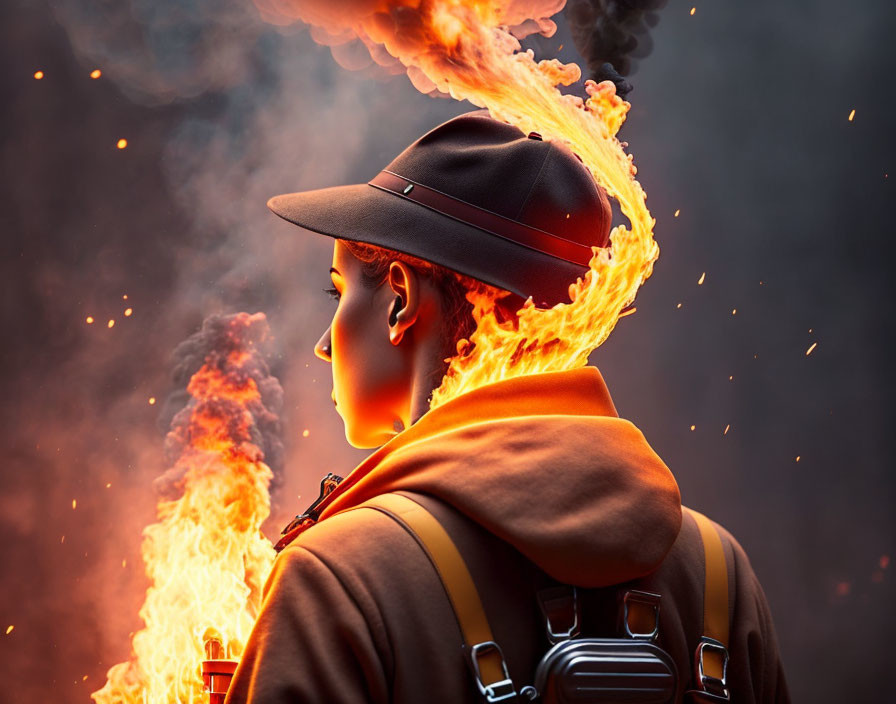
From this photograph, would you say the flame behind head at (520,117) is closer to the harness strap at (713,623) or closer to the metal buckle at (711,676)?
the harness strap at (713,623)

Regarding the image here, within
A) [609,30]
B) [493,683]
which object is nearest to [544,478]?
[493,683]

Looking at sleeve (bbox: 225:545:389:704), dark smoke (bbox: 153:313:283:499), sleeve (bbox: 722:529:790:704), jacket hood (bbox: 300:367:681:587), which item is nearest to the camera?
sleeve (bbox: 225:545:389:704)

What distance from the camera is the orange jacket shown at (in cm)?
85

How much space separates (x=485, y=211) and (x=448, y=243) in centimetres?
7

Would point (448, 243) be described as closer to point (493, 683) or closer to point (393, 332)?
point (393, 332)

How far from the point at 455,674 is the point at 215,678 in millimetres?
354

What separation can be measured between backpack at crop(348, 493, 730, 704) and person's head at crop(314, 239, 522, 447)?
0.94 feet

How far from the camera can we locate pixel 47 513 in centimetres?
327

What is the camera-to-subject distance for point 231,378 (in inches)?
142

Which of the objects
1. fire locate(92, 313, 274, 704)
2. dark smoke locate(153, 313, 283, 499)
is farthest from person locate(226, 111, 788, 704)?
dark smoke locate(153, 313, 283, 499)

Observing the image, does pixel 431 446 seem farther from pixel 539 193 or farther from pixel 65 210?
pixel 65 210

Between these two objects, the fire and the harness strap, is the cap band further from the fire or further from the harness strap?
the fire

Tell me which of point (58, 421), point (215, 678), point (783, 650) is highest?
point (215, 678)

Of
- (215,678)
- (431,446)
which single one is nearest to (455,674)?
(431,446)
